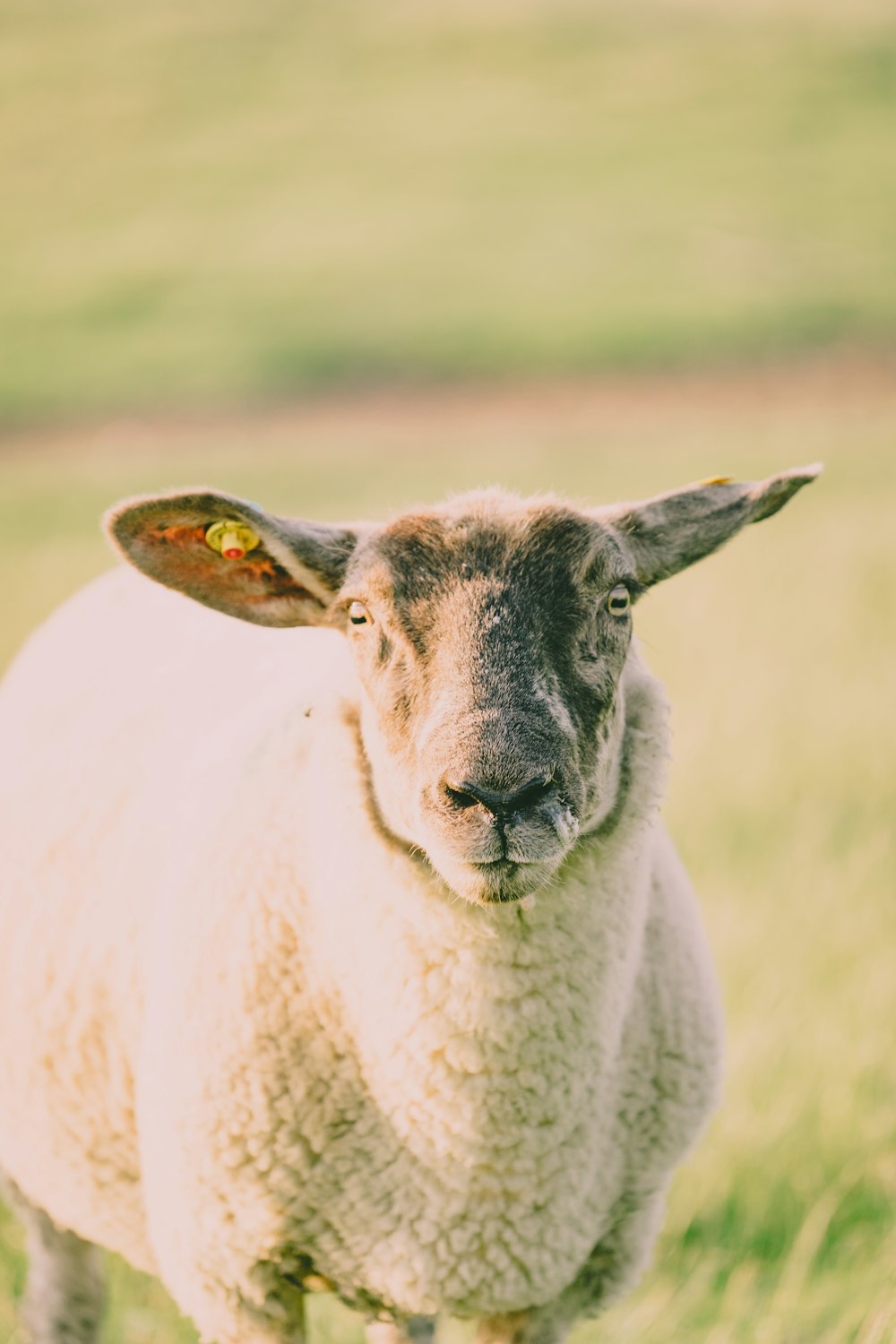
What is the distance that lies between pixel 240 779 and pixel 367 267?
28.0 metres

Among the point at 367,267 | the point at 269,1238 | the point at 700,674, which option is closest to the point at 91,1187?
the point at 269,1238

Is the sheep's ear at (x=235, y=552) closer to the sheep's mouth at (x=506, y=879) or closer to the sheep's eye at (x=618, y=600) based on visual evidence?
the sheep's eye at (x=618, y=600)

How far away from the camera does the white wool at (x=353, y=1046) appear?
110 inches

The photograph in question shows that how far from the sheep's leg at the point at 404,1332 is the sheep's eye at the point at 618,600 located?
185cm

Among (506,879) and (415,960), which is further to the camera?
(415,960)

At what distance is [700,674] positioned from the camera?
8.71 metres

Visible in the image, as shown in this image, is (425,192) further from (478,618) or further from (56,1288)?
(478,618)

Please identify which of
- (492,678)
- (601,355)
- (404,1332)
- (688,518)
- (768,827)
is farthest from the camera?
(601,355)

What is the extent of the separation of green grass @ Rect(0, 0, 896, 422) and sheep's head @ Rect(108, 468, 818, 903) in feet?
70.7

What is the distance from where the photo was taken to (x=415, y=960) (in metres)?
2.80

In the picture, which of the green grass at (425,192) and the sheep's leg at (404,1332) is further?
the green grass at (425,192)

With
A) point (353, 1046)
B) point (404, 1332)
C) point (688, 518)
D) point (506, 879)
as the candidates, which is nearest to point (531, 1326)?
point (404, 1332)

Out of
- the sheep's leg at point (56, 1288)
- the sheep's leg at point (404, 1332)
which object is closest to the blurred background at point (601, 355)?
the sheep's leg at point (56, 1288)

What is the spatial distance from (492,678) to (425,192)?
35.0 meters
